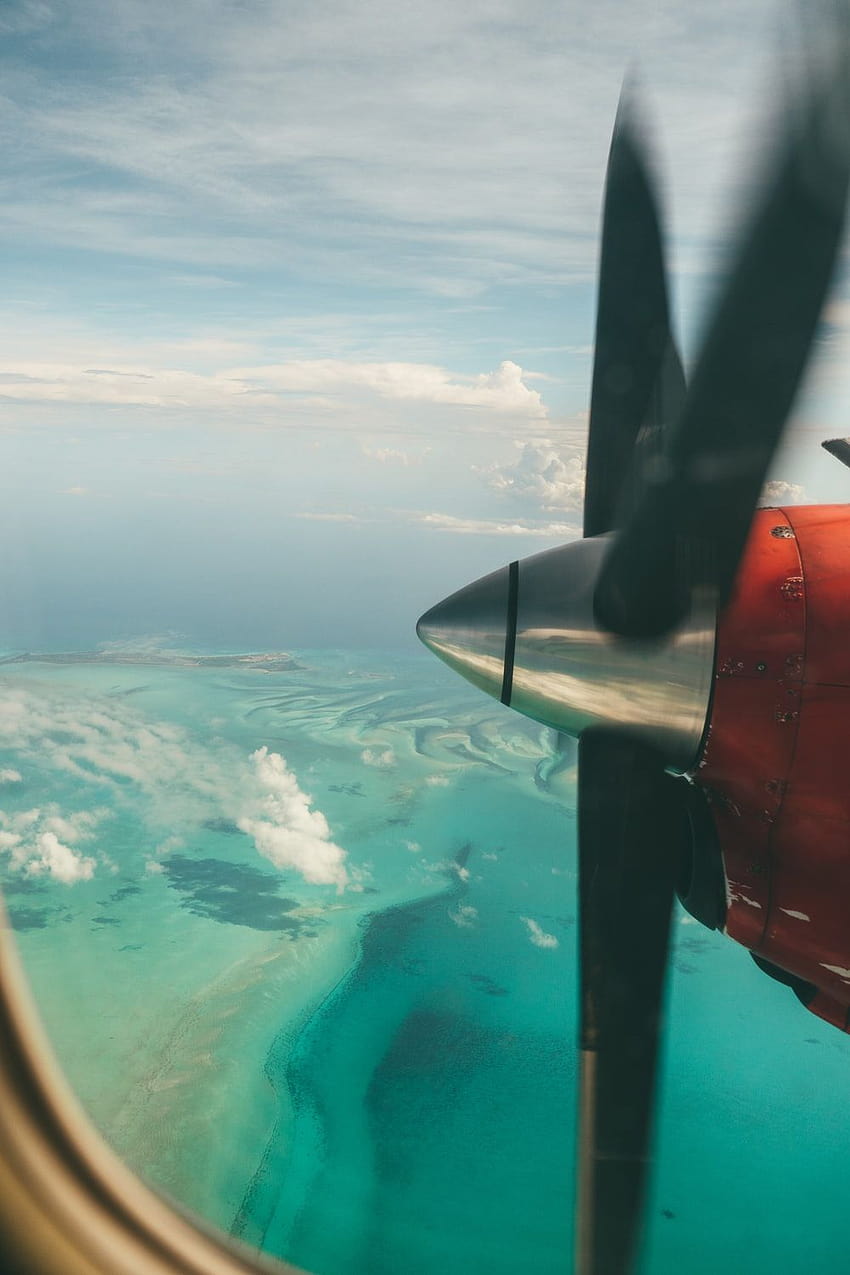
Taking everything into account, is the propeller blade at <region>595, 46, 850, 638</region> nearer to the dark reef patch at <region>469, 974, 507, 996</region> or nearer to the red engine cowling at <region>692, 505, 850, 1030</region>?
the red engine cowling at <region>692, 505, 850, 1030</region>

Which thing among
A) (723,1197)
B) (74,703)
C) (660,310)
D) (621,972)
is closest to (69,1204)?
(621,972)

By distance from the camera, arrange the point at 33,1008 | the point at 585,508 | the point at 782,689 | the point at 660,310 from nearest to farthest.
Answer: the point at 33,1008
the point at 782,689
the point at 660,310
the point at 585,508

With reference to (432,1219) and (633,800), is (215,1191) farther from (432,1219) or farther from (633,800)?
(633,800)

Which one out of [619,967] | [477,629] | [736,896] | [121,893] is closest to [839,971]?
[736,896]

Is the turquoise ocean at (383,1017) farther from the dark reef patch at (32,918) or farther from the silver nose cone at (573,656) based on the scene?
the silver nose cone at (573,656)

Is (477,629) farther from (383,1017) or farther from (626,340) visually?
(383,1017)

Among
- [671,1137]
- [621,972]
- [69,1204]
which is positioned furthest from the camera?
[671,1137]
